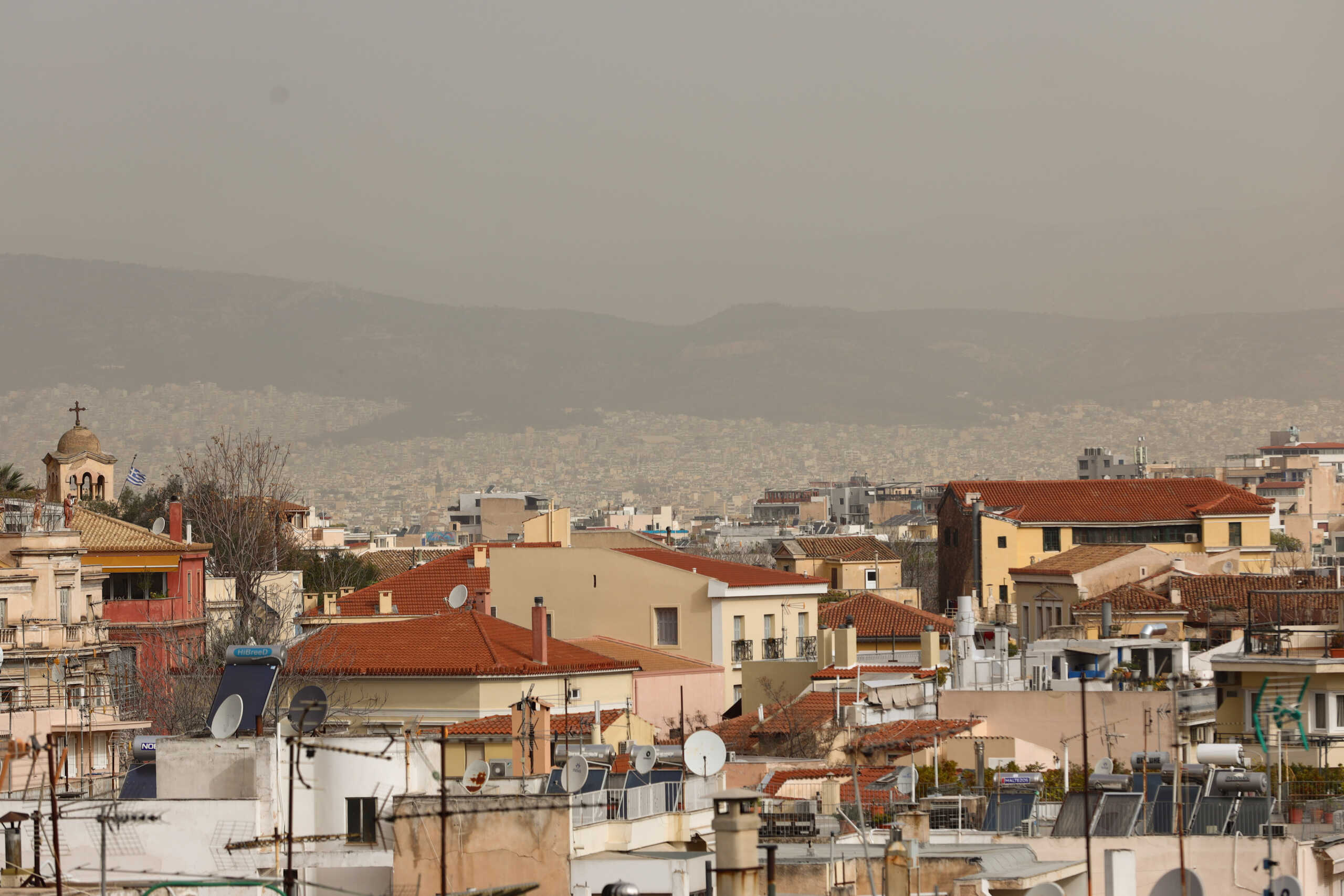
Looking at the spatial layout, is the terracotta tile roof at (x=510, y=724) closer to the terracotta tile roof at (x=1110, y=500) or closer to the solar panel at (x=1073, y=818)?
the solar panel at (x=1073, y=818)

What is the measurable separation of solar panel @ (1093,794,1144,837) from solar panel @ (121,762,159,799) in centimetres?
694

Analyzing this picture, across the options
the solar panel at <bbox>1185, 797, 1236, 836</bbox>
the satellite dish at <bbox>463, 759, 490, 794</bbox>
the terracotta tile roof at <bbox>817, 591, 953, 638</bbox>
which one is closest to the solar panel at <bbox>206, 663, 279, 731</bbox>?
the satellite dish at <bbox>463, 759, 490, 794</bbox>

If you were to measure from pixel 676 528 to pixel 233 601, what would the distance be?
433 ft

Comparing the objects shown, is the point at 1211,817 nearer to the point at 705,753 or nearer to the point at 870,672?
the point at 705,753

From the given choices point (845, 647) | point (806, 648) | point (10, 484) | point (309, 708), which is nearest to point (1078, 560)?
point (806, 648)

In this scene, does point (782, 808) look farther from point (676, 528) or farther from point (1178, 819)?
point (676, 528)

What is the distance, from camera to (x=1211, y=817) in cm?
1692

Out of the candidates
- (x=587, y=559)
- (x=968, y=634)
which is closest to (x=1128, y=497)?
(x=587, y=559)

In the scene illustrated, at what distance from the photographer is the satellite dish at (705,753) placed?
1834 cm

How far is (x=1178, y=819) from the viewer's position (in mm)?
16297

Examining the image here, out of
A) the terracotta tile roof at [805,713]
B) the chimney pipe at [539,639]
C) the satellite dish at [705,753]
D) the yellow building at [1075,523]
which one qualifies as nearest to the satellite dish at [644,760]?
the satellite dish at [705,753]

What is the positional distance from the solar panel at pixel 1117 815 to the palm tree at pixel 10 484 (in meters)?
44.6

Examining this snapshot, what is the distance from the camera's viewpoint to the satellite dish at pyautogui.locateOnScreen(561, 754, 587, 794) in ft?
56.7

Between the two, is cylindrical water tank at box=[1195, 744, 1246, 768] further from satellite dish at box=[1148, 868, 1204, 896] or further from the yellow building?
the yellow building
